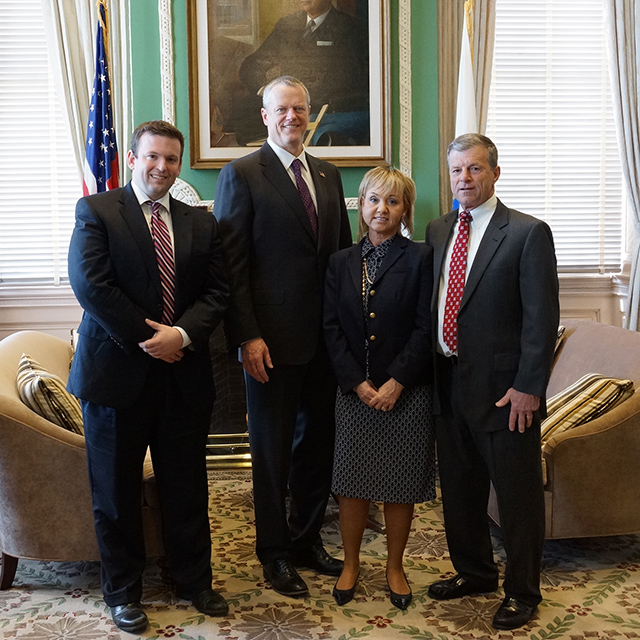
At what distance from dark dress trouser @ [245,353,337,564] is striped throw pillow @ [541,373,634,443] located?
92 centimetres

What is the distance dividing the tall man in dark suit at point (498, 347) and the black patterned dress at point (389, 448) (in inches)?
3.2

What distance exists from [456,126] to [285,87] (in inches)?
89.1

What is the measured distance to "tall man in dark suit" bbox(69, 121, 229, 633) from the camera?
2.34 m

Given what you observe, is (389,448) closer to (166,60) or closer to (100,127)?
(100,127)

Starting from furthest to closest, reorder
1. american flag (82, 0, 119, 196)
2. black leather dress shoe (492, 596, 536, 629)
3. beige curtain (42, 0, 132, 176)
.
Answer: beige curtain (42, 0, 132, 176), american flag (82, 0, 119, 196), black leather dress shoe (492, 596, 536, 629)

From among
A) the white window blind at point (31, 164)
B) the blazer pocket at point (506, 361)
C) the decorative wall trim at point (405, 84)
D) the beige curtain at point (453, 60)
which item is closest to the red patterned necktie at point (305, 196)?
the blazer pocket at point (506, 361)

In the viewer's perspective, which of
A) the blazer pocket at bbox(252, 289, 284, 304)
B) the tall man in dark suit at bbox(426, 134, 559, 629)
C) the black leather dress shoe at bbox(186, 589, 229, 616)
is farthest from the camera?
the blazer pocket at bbox(252, 289, 284, 304)

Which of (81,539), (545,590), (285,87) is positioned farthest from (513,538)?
(285,87)

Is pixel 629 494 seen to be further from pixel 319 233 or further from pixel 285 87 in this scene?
pixel 285 87

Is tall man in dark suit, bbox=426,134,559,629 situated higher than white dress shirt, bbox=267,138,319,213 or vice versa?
white dress shirt, bbox=267,138,319,213

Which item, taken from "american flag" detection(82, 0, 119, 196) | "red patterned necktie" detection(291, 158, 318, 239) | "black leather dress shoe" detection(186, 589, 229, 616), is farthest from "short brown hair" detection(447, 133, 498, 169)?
"american flag" detection(82, 0, 119, 196)

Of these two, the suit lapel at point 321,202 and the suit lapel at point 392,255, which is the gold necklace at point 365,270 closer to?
the suit lapel at point 392,255

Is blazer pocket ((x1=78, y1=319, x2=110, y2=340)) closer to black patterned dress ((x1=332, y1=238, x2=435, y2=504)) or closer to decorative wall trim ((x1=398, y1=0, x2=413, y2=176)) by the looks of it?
black patterned dress ((x1=332, y1=238, x2=435, y2=504))

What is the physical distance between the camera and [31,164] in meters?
4.78
